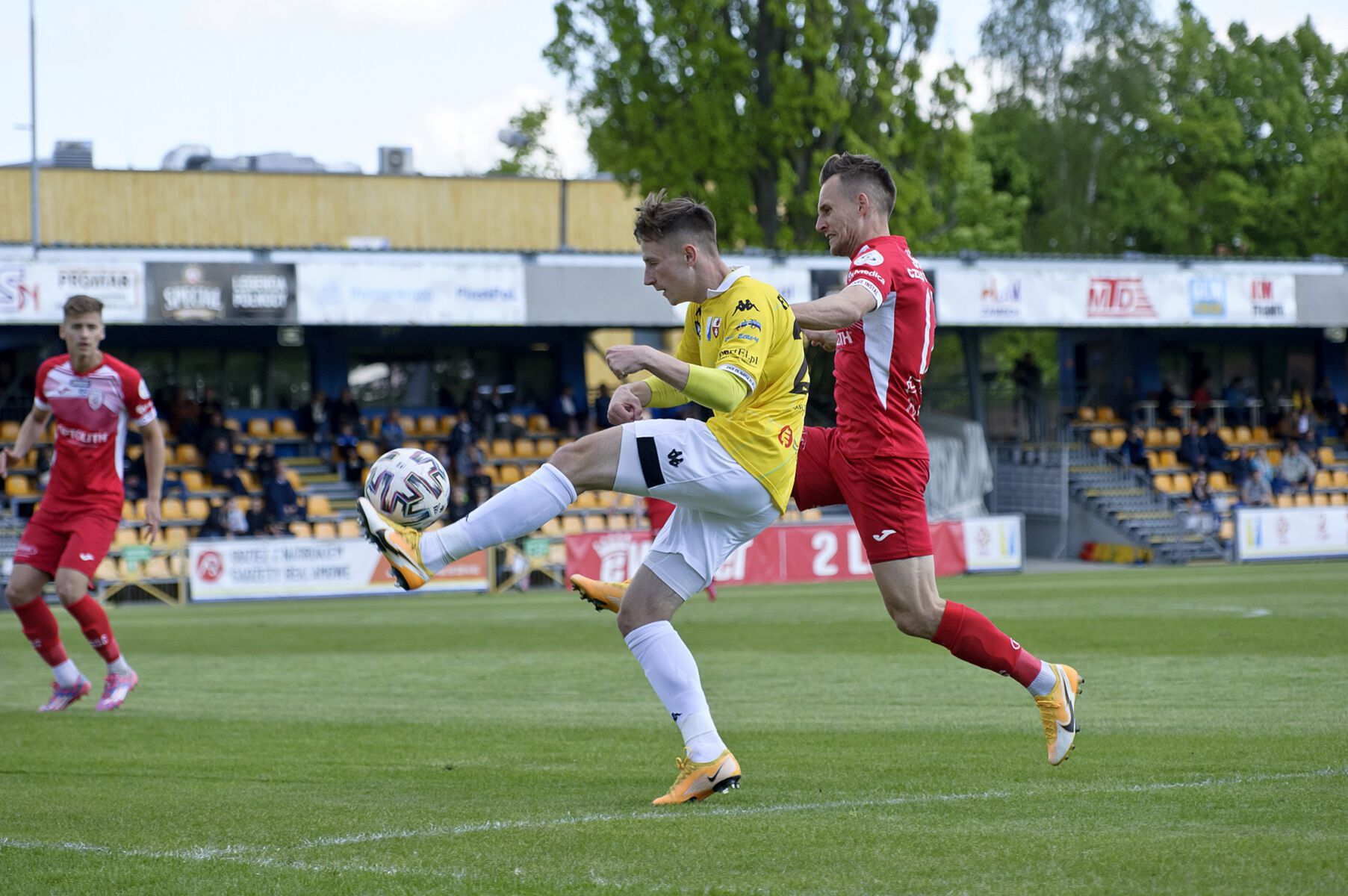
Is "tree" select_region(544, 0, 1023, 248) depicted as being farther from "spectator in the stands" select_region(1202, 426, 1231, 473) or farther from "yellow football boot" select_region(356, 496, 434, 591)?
"yellow football boot" select_region(356, 496, 434, 591)

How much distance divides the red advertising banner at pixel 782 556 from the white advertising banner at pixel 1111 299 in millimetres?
6692

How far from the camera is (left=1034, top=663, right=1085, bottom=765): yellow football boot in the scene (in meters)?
5.94

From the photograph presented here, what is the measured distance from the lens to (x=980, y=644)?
595 cm

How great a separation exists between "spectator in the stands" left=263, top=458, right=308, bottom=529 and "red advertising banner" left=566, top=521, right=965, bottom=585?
5003 mm

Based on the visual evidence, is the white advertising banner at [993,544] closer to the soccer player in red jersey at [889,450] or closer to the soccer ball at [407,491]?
the soccer player in red jersey at [889,450]

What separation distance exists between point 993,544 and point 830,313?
21.0 m

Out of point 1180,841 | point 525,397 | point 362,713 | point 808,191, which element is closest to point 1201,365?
point 808,191

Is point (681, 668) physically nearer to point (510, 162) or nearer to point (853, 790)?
point (853, 790)

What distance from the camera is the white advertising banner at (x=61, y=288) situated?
2528cm

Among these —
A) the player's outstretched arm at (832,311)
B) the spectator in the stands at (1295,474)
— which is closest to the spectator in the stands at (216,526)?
the player's outstretched arm at (832,311)

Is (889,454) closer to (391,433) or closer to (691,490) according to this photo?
(691,490)

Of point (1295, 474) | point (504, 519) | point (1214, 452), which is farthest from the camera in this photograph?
point (1214, 452)

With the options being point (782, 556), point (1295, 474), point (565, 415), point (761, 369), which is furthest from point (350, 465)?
point (761, 369)

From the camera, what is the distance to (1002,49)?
5047cm
